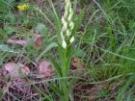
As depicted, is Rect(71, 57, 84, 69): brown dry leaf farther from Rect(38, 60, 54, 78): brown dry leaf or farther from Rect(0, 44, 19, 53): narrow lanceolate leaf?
Rect(0, 44, 19, 53): narrow lanceolate leaf

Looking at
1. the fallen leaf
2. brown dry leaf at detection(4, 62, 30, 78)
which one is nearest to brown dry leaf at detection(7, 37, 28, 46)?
the fallen leaf

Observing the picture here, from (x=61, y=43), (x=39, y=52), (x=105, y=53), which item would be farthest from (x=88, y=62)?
(x=61, y=43)

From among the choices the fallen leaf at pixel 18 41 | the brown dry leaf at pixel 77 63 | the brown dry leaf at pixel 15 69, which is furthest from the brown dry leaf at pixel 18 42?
the brown dry leaf at pixel 77 63

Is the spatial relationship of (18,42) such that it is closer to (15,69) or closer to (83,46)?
(15,69)

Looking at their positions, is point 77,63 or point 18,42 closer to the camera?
point 77,63

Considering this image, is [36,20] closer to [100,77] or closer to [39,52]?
[39,52]

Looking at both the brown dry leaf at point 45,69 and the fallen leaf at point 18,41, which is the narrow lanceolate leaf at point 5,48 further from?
the brown dry leaf at point 45,69

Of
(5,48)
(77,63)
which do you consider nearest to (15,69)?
(5,48)
